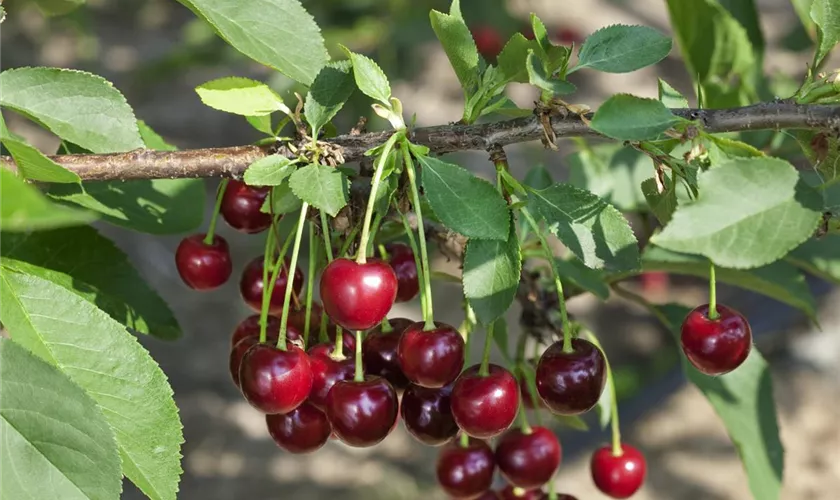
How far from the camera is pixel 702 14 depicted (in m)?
1.53

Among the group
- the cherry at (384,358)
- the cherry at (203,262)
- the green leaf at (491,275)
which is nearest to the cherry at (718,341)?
the green leaf at (491,275)

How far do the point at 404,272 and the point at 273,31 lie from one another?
0.34m

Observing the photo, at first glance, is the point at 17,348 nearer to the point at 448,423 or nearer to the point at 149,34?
the point at 448,423

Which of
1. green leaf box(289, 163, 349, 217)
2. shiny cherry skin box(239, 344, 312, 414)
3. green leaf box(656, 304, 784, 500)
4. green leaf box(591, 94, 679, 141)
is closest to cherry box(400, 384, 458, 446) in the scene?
shiny cherry skin box(239, 344, 312, 414)

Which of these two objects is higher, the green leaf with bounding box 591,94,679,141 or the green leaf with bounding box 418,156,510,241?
the green leaf with bounding box 418,156,510,241

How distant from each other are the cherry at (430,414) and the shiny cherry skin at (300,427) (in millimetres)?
106

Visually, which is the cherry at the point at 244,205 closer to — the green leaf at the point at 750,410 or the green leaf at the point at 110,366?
the green leaf at the point at 110,366

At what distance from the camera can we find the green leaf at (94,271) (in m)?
1.03

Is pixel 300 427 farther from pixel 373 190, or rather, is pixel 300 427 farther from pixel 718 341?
pixel 718 341

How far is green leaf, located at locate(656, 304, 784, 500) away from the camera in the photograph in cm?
142

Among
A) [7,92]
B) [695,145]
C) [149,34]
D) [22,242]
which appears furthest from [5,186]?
[149,34]

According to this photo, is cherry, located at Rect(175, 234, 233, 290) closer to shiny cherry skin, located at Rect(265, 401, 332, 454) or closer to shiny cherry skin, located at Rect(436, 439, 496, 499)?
shiny cherry skin, located at Rect(265, 401, 332, 454)

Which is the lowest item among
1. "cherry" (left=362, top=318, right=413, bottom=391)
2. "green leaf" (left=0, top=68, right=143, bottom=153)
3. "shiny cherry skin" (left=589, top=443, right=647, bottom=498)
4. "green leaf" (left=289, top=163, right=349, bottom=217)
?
"shiny cherry skin" (left=589, top=443, right=647, bottom=498)

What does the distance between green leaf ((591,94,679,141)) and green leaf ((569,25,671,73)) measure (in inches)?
3.2
